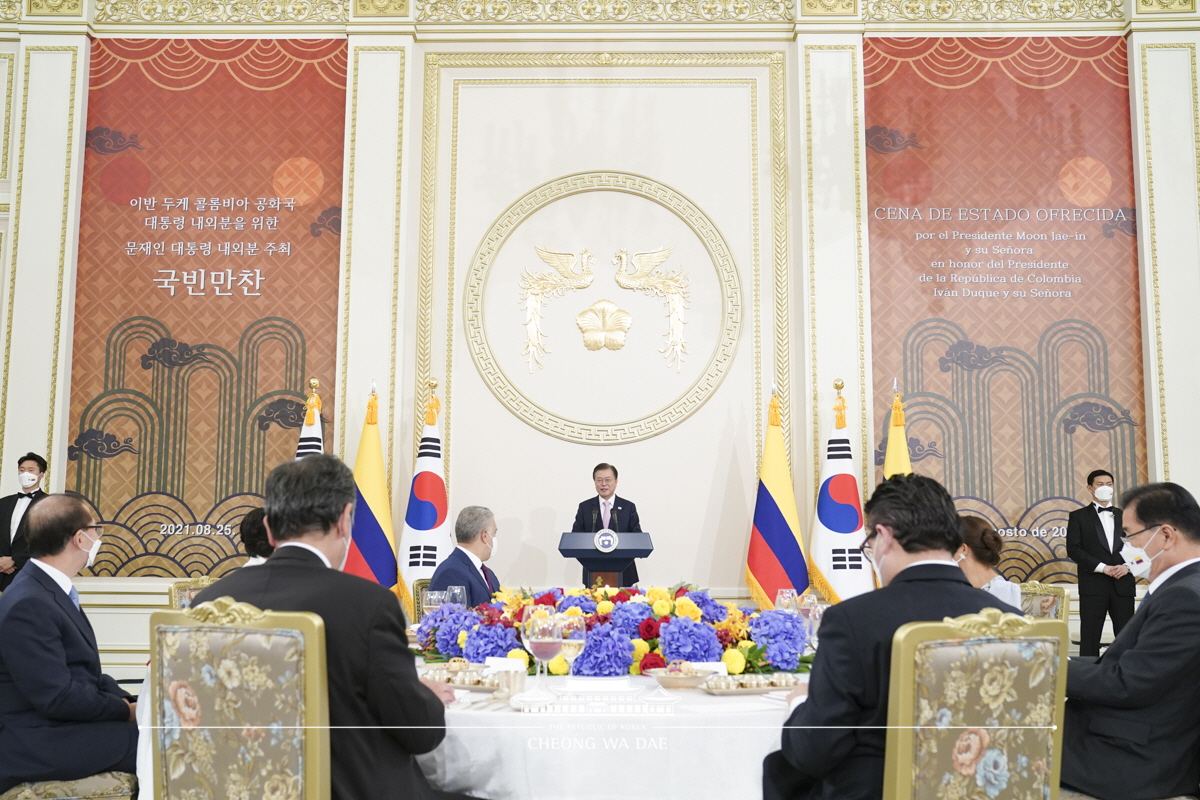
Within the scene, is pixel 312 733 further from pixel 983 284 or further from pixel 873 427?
pixel 983 284

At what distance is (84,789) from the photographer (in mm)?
2947

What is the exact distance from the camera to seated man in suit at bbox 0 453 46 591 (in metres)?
5.93

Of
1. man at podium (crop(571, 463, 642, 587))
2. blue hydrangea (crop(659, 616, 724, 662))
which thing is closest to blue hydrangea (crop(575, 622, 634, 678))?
blue hydrangea (crop(659, 616, 724, 662))

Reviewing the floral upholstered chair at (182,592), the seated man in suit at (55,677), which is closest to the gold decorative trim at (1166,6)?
the floral upholstered chair at (182,592)

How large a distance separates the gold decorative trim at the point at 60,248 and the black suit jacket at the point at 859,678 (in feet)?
20.2

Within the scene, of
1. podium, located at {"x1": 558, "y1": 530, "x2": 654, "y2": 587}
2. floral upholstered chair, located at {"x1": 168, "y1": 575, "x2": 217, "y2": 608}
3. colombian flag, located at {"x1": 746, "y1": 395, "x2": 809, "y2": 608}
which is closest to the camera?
floral upholstered chair, located at {"x1": 168, "y1": 575, "x2": 217, "y2": 608}

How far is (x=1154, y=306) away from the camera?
6.75 m

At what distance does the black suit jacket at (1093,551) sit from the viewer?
618cm

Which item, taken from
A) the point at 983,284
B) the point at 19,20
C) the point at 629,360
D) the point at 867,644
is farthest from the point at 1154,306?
the point at 19,20

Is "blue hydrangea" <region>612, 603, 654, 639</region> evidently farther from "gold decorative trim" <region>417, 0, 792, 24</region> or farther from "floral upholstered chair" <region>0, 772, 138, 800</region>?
"gold decorative trim" <region>417, 0, 792, 24</region>

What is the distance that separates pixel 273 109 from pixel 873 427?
4763 mm

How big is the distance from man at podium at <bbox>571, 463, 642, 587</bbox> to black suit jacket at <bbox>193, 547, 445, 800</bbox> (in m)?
4.28

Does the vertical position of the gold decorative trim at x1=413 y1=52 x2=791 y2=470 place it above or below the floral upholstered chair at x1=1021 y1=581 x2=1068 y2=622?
above

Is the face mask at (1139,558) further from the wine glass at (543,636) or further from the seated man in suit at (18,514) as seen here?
the seated man in suit at (18,514)
